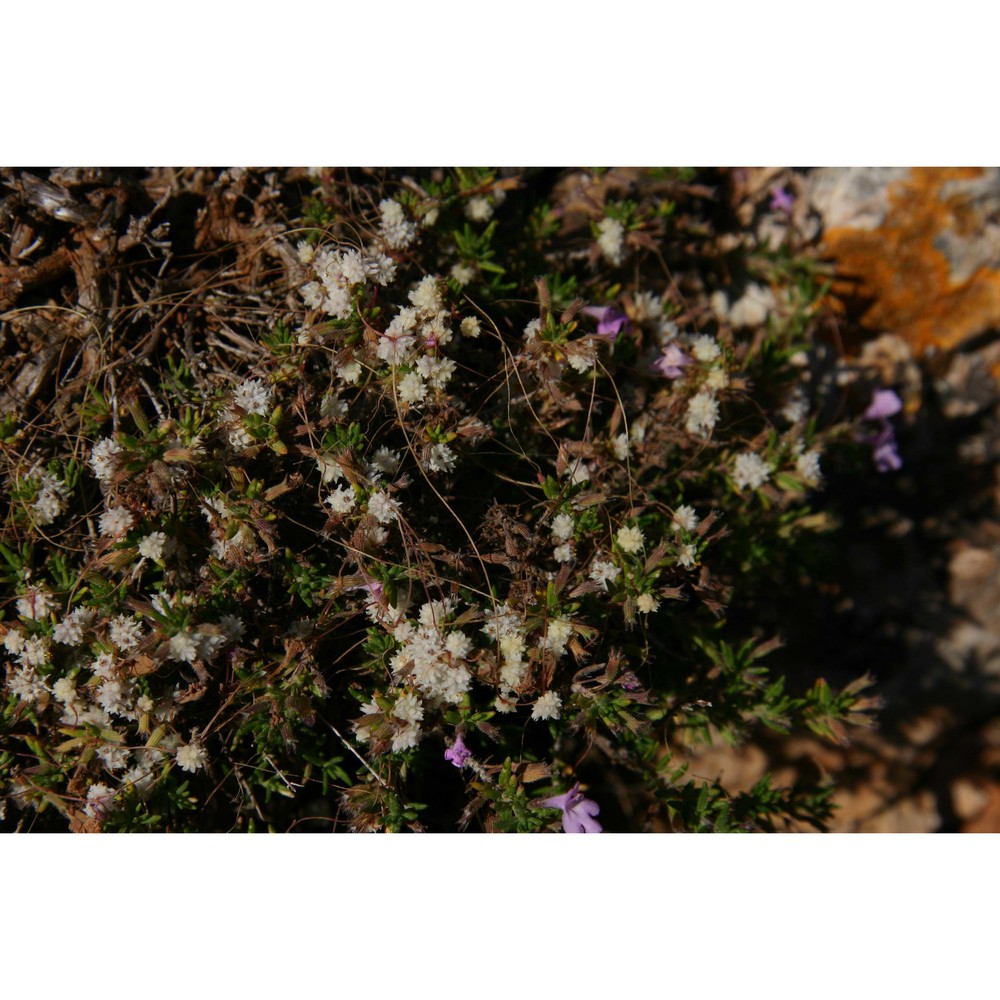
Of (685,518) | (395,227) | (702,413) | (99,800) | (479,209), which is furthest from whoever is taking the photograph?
(479,209)

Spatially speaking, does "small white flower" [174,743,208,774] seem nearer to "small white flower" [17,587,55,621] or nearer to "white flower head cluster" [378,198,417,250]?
"small white flower" [17,587,55,621]

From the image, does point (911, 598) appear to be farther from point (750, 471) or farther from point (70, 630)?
point (70, 630)

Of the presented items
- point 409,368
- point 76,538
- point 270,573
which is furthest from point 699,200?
point 76,538

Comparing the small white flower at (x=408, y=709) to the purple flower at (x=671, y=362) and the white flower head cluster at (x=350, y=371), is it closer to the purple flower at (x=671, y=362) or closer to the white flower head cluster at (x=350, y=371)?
the white flower head cluster at (x=350, y=371)

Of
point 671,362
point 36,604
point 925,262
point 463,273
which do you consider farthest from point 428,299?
point 925,262

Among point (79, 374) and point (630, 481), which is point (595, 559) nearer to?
point (630, 481)
